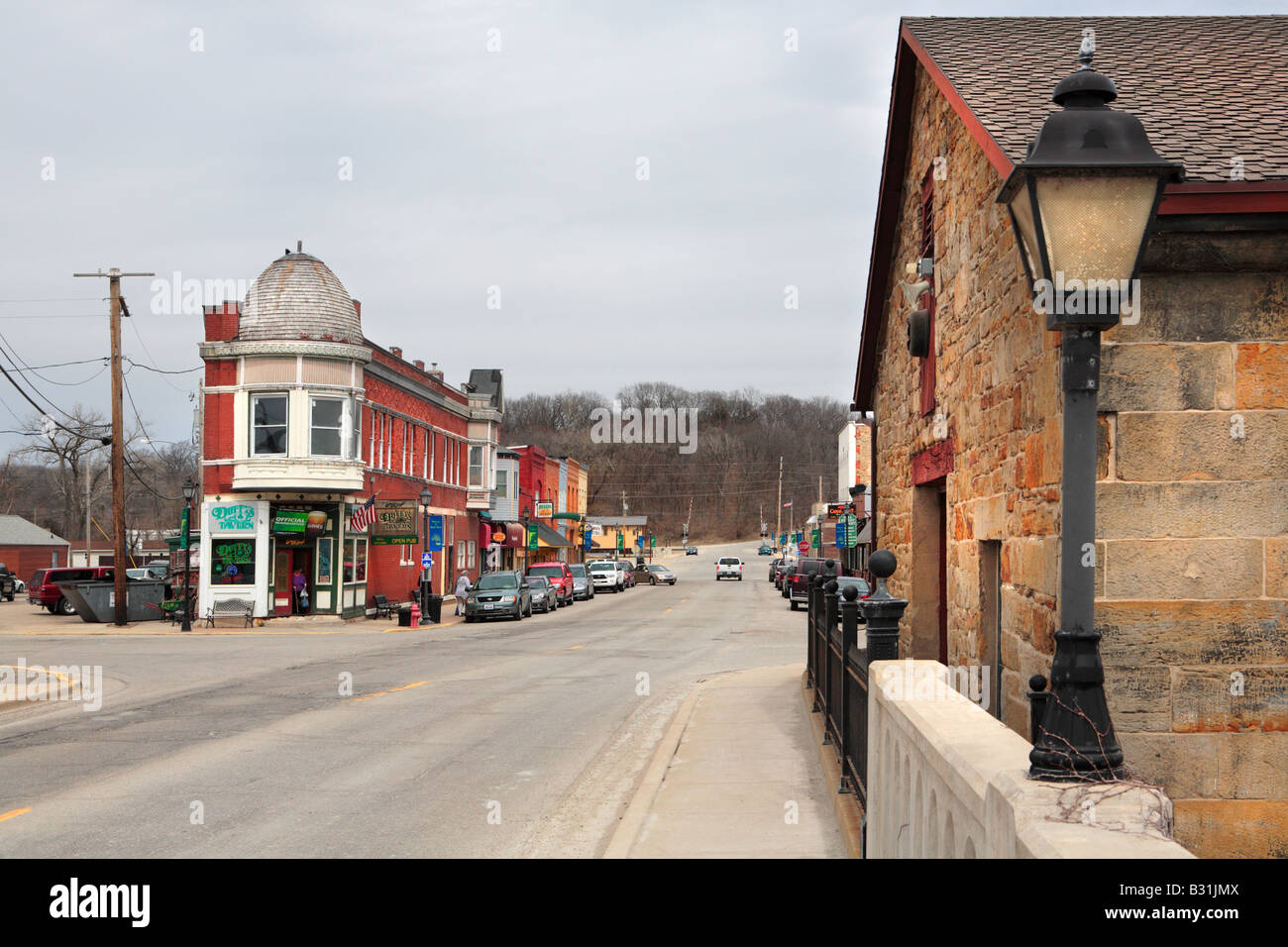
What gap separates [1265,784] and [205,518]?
104 feet

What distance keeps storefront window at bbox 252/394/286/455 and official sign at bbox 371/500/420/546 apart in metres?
3.95

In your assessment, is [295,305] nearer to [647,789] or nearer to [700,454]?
[647,789]

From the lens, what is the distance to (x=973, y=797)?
3553 mm

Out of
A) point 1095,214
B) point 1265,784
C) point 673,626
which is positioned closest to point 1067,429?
point 1095,214

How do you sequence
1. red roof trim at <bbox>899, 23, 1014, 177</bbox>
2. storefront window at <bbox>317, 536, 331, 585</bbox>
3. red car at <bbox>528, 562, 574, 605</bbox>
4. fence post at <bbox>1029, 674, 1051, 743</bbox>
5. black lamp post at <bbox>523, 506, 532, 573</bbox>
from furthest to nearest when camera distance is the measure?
black lamp post at <bbox>523, 506, 532, 573</bbox> < red car at <bbox>528, 562, 574, 605</bbox> < storefront window at <bbox>317, 536, 331, 585</bbox> < red roof trim at <bbox>899, 23, 1014, 177</bbox> < fence post at <bbox>1029, 674, 1051, 743</bbox>

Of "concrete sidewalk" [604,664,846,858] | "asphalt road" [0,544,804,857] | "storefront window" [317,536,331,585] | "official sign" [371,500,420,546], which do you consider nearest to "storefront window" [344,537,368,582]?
"storefront window" [317,536,331,585]

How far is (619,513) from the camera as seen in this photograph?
139m

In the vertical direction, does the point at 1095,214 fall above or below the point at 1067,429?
above

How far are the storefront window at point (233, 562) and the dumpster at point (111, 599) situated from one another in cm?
349

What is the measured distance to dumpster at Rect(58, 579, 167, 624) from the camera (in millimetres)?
35188

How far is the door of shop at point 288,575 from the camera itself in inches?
1342

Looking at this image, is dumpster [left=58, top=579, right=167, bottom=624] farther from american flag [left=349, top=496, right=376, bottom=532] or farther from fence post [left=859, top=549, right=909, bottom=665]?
fence post [left=859, top=549, right=909, bottom=665]
